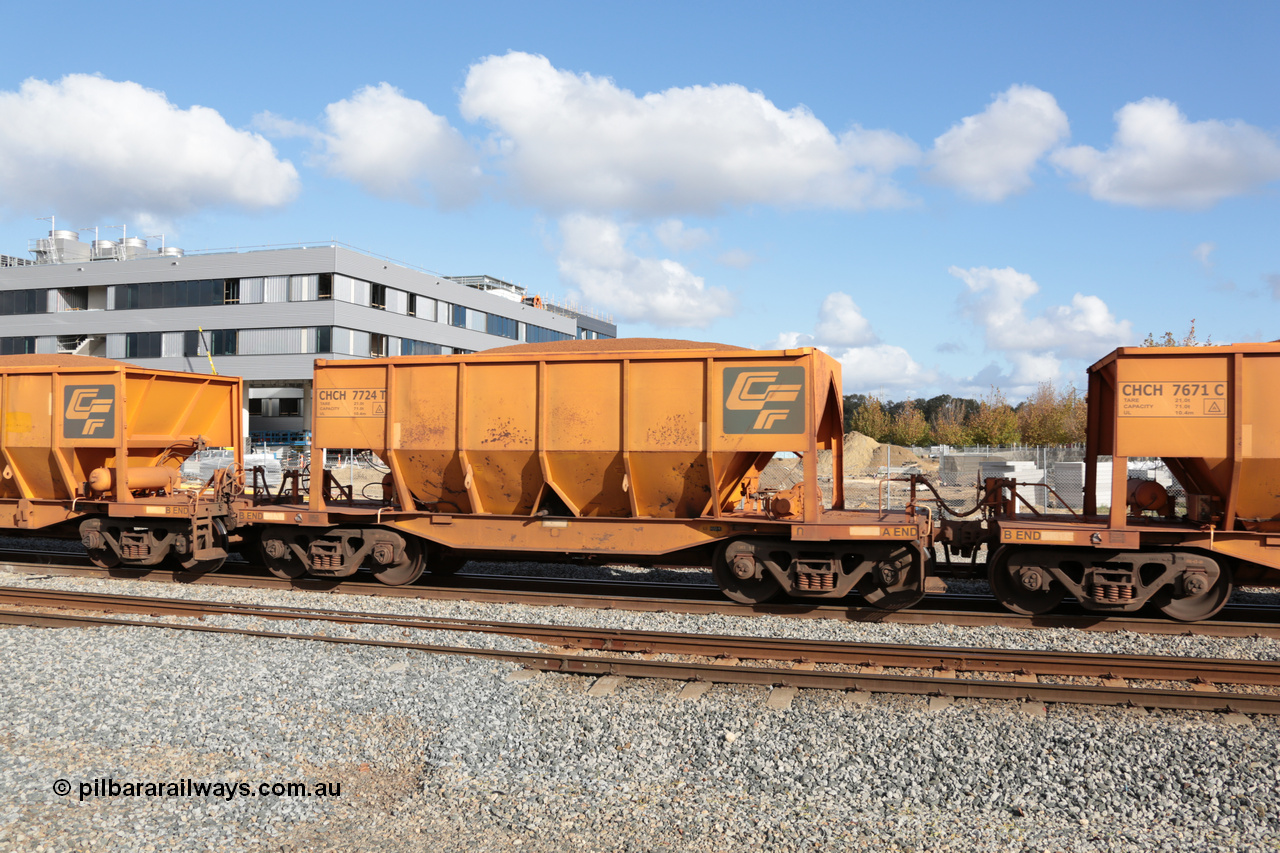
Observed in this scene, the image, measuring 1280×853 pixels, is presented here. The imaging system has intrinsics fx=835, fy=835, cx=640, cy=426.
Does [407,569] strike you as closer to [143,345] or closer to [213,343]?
[213,343]

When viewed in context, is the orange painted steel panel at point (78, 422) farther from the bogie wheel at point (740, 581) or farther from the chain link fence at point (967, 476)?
the chain link fence at point (967, 476)

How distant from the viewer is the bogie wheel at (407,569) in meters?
12.1

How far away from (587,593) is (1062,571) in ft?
20.0

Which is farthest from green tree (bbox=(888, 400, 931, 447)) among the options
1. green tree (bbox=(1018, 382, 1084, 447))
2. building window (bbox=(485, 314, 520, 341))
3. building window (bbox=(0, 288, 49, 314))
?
building window (bbox=(0, 288, 49, 314))

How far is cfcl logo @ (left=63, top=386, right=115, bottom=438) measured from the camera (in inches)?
515

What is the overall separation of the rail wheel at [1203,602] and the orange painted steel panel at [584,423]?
4.24 metres

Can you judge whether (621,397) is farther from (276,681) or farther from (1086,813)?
(1086,813)

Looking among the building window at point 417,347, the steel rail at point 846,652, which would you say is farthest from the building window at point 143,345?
the steel rail at point 846,652

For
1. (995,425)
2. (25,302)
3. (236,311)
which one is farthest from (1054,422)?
(25,302)

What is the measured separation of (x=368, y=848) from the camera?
4.89 meters

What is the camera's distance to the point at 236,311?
49531mm

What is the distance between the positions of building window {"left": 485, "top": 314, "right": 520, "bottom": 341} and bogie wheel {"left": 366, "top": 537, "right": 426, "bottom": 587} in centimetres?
5021

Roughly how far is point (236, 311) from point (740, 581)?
154 ft

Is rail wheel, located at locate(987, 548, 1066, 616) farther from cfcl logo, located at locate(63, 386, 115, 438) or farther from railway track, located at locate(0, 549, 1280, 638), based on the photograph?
cfcl logo, located at locate(63, 386, 115, 438)
